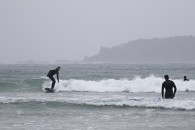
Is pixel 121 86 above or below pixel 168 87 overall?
below

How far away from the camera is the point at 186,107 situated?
1576 cm

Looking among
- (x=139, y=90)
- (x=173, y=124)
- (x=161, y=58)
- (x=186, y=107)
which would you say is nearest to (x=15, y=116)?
(x=173, y=124)

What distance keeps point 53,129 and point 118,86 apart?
19021 mm

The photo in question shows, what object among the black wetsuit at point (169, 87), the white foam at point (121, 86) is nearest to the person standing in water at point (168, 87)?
the black wetsuit at point (169, 87)

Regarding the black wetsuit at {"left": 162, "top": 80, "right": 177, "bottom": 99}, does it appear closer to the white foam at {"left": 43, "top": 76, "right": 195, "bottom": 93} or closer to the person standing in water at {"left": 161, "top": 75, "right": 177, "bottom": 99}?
the person standing in water at {"left": 161, "top": 75, "right": 177, "bottom": 99}

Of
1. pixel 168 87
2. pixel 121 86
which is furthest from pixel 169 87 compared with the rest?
pixel 121 86

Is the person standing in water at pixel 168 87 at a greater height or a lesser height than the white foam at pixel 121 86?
greater

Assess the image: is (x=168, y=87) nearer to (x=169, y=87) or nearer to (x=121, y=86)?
(x=169, y=87)

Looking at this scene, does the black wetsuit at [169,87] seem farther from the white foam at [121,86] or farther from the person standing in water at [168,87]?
the white foam at [121,86]

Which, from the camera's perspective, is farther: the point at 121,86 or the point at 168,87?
the point at 121,86

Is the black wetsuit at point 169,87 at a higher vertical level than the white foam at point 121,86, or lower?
higher

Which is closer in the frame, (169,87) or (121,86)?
(169,87)

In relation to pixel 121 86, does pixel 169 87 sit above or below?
above

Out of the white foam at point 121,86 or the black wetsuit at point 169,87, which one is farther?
the white foam at point 121,86
